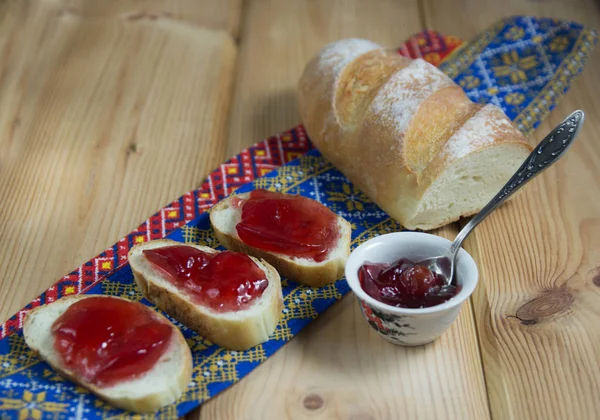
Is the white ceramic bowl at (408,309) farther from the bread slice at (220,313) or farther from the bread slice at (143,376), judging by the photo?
the bread slice at (143,376)

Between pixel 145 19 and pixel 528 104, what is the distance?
2042mm

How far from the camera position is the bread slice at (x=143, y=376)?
1965 mm

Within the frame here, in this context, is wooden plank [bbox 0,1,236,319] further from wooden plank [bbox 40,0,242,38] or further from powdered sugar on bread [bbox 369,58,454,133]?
powdered sugar on bread [bbox 369,58,454,133]

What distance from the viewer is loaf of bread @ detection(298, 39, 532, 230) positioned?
2.57 m

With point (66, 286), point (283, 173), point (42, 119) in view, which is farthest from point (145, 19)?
point (66, 286)

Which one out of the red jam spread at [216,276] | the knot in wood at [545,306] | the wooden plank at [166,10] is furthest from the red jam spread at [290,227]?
the wooden plank at [166,10]

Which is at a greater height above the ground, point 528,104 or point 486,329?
point 528,104

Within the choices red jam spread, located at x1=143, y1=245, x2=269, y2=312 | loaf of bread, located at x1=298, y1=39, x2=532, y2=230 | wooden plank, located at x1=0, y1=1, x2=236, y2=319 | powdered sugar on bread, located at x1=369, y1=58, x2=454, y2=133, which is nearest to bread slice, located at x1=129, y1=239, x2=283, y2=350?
red jam spread, located at x1=143, y1=245, x2=269, y2=312

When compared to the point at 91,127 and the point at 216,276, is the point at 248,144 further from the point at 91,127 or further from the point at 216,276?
the point at 216,276

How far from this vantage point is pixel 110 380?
78.0 inches

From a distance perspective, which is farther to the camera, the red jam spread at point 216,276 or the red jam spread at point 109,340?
the red jam spread at point 216,276

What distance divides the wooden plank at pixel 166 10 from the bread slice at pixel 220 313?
1.98 metres

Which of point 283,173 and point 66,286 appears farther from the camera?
point 283,173

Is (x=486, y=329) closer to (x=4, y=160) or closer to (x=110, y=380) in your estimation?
(x=110, y=380)
